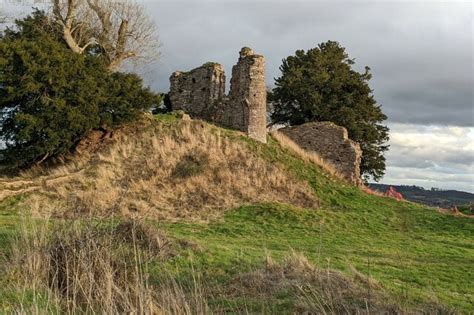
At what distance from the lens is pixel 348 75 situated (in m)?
38.1

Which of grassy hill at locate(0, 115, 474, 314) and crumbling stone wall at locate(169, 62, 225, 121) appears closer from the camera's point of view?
grassy hill at locate(0, 115, 474, 314)

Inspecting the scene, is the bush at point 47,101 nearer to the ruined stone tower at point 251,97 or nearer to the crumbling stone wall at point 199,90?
the ruined stone tower at point 251,97

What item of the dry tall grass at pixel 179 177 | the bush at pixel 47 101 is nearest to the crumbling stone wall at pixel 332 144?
the dry tall grass at pixel 179 177

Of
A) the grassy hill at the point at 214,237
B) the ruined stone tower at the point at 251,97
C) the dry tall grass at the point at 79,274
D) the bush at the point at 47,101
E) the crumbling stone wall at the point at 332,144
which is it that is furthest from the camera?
the crumbling stone wall at the point at 332,144

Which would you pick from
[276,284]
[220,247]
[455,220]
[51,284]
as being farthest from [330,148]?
[51,284]

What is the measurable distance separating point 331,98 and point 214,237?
918 inches

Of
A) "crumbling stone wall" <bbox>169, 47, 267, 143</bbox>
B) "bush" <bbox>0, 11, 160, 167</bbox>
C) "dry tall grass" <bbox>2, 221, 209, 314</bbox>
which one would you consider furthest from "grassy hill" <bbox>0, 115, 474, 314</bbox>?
"crumbling stone wall" <bbox>169, 47, 267, 143</bbox>

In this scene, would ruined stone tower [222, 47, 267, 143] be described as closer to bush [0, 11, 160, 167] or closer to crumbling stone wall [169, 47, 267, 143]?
crumbling stone wall [169, 47, 267, 143]

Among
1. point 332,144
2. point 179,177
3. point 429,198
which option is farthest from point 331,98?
point 429,198

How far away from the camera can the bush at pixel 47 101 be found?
825 inches

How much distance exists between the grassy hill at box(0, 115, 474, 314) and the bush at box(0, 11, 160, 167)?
1085 millimetres

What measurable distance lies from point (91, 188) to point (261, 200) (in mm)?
6543

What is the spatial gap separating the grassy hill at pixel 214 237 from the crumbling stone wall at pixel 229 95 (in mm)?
1521

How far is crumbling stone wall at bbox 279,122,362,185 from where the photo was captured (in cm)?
2805
